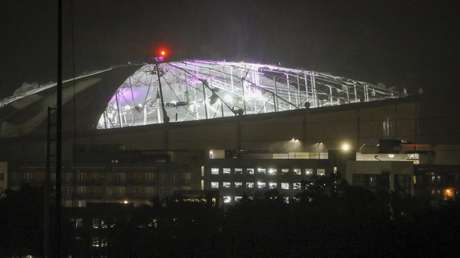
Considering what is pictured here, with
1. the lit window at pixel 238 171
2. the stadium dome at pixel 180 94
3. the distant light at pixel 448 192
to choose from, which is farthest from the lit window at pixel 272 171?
the distant light at pixel 448 192

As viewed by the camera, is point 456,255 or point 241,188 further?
point 241,188

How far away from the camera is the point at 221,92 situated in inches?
1111

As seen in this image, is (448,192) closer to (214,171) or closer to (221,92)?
(214,171)

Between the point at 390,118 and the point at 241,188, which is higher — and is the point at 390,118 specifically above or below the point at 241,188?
above

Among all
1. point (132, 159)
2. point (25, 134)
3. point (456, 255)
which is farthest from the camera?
point (25, 134)

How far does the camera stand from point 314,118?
2733 cm

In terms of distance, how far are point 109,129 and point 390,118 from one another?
428 inches

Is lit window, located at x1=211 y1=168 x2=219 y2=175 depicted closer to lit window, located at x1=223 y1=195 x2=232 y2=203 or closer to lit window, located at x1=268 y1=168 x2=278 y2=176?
lit window, located at x1=223 y1=195 x2=232 y2=203

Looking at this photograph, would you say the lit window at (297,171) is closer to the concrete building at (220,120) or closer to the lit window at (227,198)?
the concrete building at (220,120)

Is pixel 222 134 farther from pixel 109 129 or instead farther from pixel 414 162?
pixel 414 162

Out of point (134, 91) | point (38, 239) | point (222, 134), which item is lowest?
point (38, 239)

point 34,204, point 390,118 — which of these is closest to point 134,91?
point 390,118

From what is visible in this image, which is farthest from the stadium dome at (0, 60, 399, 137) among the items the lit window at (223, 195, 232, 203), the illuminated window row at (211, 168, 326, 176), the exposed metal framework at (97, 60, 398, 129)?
the lit window at (223, 195, 232, 203)

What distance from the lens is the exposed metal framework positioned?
27375 millimetres
